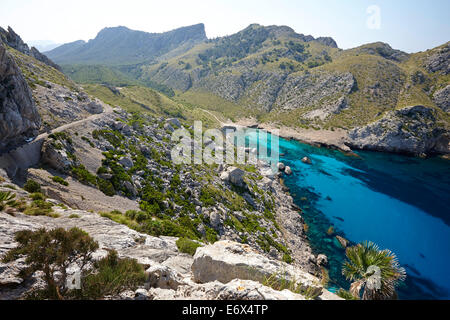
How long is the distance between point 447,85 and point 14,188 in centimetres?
16972

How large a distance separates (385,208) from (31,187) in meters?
70.2

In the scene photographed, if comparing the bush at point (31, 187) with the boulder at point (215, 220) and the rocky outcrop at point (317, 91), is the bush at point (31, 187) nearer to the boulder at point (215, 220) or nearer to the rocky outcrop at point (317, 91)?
the boulder at point (215, 220)

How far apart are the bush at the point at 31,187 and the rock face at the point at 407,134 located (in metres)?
112

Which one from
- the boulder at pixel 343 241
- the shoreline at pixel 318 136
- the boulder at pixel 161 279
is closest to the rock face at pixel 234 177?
the boulder at pixel 343 241

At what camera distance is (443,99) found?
4043 inches

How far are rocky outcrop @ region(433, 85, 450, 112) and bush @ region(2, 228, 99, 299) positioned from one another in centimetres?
15545

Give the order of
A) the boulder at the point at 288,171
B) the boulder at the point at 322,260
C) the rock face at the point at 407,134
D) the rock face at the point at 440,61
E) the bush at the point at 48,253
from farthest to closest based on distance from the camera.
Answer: the rock face at the point at 440,61
the rock face at the point at 407,134
the boulder at the point at 288,171
the boulder at the point at 322,260
the bush at the point at 48,253

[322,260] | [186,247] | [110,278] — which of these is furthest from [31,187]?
[322,260]

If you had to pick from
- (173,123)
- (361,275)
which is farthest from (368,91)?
(361,275)

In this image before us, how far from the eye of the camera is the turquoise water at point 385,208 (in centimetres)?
3366

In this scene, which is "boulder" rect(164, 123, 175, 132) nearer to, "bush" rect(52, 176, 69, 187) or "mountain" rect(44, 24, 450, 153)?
"bush" rect(52, 176, 69, 187)

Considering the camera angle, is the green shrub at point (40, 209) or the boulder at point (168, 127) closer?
the green shrub at point (40, 209)

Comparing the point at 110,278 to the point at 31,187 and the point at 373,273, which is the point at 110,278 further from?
the point at 31,187

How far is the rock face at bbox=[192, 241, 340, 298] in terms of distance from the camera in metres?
8.95
